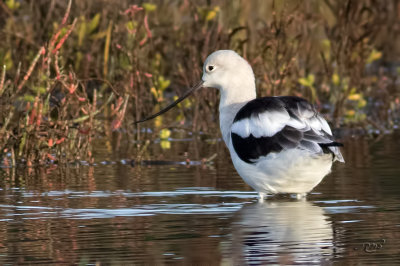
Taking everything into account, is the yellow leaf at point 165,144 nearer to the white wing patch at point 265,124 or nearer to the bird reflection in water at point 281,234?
the white wing patch at point 265,124

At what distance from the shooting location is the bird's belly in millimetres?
7453

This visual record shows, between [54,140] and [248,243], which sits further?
→ [54,140]

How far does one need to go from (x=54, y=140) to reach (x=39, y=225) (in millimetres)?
2980

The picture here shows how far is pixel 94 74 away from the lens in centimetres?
1387

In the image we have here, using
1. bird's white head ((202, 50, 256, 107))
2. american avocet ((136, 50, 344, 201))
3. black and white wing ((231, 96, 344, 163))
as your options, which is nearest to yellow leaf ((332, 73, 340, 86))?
bird's white head ((202, 50, 256, 107))

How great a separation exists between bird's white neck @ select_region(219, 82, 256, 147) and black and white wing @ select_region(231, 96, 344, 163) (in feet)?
1.80

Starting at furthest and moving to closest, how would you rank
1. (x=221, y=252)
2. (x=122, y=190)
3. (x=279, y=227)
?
(x=122, y=190) < (x=279, y=227) < (x=221, y=252)

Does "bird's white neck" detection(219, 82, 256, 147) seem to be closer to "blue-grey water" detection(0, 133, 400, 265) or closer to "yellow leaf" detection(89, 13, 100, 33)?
"blue-grey water" detection(0, 133, 400, 265)

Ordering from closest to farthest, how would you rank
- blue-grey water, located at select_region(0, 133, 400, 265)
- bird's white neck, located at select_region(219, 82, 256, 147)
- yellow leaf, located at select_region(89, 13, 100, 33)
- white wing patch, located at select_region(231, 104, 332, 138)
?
blue-grey water, located at select_region(0, 133, 400, 265), white wing patch, located at select_region(231, 104, 332, 138), bird's white neck, located at select_region(219, 82, 256, 147), yellow leaf, located at select_region(89, 13, 100, 33)

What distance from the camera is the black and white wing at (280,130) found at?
743 centimetres

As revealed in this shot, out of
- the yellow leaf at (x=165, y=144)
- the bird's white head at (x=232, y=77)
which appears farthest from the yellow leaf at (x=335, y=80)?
the bird's white head at (x=232, y=77)

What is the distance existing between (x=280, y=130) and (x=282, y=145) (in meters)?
0.12

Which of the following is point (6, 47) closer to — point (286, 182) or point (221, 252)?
point (286, 182)

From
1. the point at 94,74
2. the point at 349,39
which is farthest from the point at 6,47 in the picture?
the point at 349,39
